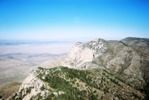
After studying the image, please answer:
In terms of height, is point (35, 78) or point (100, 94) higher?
point (35, 78)

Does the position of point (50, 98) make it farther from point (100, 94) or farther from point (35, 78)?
point (100, 94)

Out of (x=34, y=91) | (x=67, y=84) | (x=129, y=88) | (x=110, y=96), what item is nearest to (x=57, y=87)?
(x=67, y=84)

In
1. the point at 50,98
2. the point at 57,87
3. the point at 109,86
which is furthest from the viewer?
the point at 109,86

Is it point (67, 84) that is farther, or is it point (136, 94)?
point (136, 94)

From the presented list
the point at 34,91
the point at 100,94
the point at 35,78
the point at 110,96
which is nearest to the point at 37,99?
the point at 34,91

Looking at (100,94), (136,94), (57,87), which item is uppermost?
(57,87)

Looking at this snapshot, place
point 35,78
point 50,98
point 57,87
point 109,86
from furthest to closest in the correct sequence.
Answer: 1. point 109,86
2. point 35,78
3. point 57,87
4. point 50,98
